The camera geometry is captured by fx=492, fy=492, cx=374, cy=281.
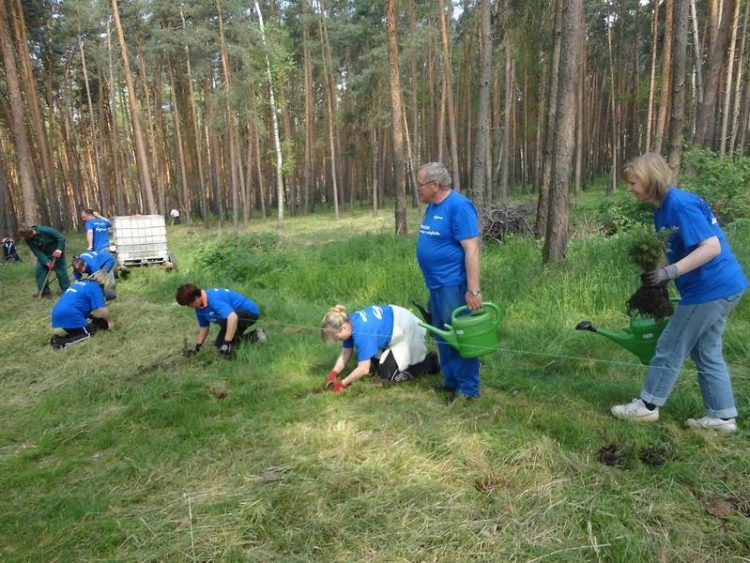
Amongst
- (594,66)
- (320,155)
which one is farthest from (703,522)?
(320,155)

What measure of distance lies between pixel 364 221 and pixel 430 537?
1974 centimetres

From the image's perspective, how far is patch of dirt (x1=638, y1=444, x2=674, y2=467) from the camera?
2.85m

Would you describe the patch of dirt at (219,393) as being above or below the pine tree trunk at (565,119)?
below

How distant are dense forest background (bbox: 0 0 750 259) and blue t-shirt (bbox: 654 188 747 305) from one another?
22.5ft

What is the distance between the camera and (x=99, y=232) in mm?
10031

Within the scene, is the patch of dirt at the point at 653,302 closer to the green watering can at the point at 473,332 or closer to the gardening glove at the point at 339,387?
the green watering can at the point at 473,332

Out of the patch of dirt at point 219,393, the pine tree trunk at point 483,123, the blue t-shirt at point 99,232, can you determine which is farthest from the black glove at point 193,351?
the pine tree trunk at point 483,123

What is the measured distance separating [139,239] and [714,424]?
11.4 meters

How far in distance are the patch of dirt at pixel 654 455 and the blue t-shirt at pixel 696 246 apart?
89 centimetres

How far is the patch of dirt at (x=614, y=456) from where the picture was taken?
2.88 metres

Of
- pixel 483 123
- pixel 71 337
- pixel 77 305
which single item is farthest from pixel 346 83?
pixel 71 337

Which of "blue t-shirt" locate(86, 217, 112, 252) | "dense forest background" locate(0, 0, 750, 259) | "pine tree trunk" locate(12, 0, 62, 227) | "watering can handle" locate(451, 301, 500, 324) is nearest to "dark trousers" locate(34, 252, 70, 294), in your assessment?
"blue t-shirt" locate(86, 217, 112, 252)

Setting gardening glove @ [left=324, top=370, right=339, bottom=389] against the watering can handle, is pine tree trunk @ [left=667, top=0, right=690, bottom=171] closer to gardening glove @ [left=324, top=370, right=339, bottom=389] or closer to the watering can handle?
the watering can handle

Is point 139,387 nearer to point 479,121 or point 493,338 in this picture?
point 493,338
